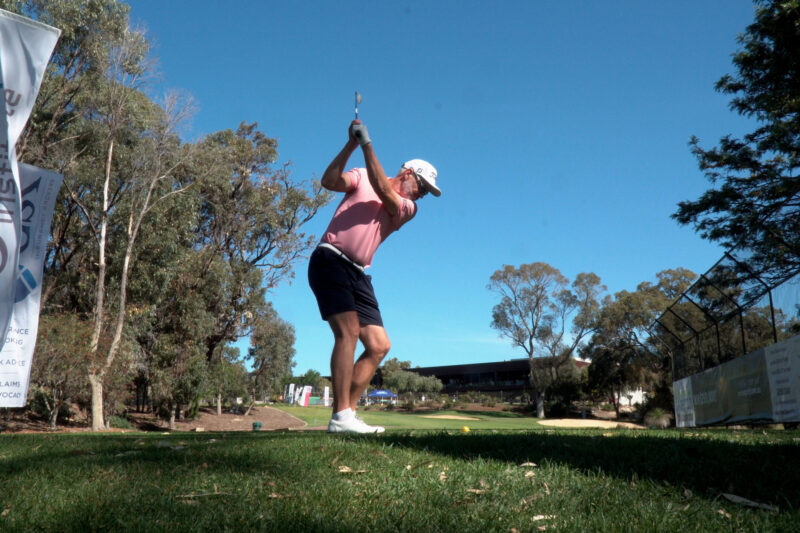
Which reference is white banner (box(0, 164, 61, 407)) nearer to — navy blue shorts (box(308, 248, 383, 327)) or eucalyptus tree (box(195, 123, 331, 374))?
navy blue shorts (box(308, 248, 383, 327))

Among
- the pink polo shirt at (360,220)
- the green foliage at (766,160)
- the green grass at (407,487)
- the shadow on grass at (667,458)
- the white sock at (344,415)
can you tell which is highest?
the green foliage at (766,160)

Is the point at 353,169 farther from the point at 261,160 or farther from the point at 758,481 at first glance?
the point at 261,160

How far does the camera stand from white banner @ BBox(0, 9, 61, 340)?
A: 2709 millimetres

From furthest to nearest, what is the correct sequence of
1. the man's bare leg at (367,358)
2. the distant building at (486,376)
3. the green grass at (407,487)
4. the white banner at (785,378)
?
the distant building at (486,376)
the white banner at (785,378)
the man's bare leg at (367,358)
the green grass at (407,487)

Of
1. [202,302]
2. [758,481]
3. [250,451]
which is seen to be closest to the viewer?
[758,481]

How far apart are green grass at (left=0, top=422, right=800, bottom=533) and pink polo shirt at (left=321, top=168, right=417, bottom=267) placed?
1.40 metres

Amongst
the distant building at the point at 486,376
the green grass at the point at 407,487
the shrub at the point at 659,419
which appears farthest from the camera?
the distant building at the point at 486,376

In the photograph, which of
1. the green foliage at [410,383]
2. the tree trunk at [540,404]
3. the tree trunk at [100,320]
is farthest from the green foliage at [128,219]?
the green foliage at [410,383]

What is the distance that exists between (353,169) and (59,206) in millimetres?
19483

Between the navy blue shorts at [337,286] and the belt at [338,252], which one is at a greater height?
the belt at [338,252]

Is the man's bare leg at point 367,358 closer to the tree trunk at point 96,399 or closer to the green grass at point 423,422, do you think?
the green grass at point 423,422

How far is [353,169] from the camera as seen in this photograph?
4.24m

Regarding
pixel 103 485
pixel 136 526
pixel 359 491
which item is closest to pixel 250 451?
pixel 103 485

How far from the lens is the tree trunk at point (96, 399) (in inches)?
693
